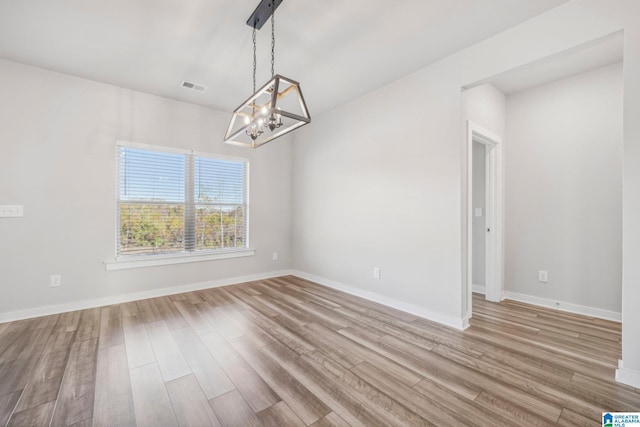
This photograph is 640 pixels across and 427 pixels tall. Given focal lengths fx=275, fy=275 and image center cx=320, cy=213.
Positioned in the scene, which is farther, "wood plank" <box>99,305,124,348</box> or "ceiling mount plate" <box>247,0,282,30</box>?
"wood plank" <box>99,305,124,348</box>

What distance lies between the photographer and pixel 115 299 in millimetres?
3510

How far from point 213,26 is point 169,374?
2827mm

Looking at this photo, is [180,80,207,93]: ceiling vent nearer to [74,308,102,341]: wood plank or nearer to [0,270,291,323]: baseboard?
[0,270,291,323]: baseboard

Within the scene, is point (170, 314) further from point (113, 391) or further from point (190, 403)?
point (190, 403)

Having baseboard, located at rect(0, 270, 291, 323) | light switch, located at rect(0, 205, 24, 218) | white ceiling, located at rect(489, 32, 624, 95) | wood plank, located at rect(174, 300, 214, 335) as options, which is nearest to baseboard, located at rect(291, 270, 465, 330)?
baseboard, located at rect(0, 270, 291, 323)

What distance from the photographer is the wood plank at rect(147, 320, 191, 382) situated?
2018 millimetres

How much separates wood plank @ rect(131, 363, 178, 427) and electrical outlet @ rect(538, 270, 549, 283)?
411 cm

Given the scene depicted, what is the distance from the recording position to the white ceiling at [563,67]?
8.69ft

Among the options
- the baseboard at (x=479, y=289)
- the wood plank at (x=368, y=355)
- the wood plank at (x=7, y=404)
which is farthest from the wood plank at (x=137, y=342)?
the baseboard at (x=479, y=289)

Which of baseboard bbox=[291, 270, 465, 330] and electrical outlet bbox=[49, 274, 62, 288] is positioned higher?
electrical outlet bbox=[49, 274, 62, 288]

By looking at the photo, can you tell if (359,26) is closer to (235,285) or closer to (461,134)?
(461,134)

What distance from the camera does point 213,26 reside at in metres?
2.39

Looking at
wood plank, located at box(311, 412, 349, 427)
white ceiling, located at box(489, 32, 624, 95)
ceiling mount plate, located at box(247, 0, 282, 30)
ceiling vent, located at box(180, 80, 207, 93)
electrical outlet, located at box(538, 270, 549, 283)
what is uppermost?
ceiling vent, located at box(180, 80, 207, 93)

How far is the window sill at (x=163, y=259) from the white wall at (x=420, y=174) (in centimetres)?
128
